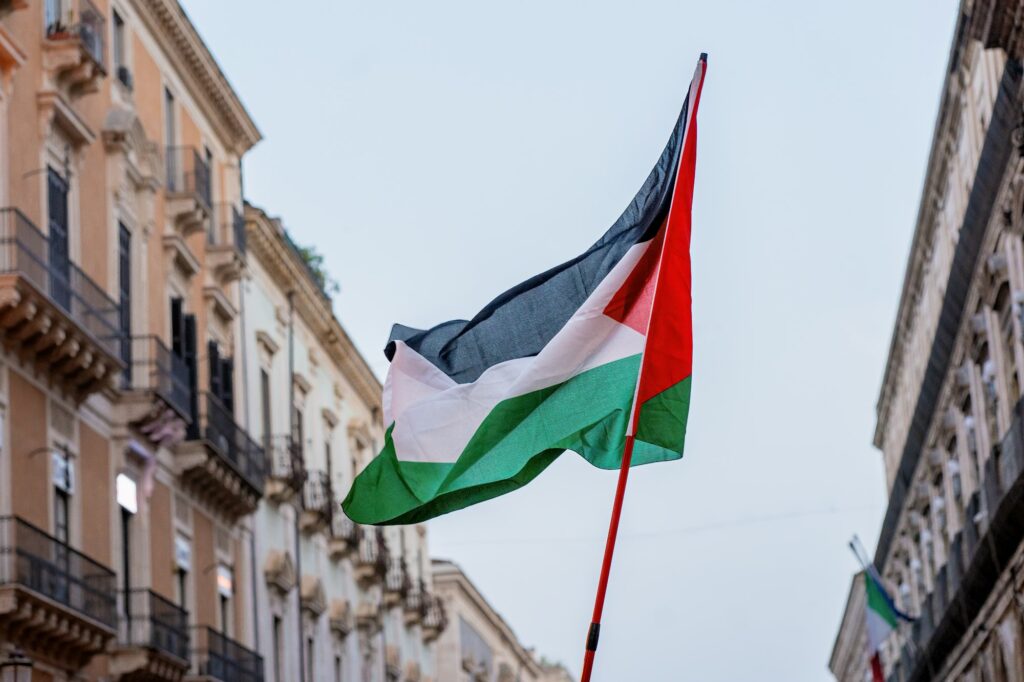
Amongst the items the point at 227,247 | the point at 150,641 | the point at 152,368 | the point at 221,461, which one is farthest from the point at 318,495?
the point at 150,641

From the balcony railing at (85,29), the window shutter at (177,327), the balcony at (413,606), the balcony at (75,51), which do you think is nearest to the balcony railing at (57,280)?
the balcony at (75,51)

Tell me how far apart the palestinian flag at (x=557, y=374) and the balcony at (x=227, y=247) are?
801 inches

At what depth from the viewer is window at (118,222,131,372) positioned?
27.2m

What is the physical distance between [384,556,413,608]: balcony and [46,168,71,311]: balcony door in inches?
883

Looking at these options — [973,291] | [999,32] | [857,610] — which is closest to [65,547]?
[999,32]

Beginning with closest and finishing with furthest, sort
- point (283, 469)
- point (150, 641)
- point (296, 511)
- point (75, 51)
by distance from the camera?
point (75, 51) → point (150, 641) → point (283, 469) → point (296, 511)

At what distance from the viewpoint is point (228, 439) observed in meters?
32.3

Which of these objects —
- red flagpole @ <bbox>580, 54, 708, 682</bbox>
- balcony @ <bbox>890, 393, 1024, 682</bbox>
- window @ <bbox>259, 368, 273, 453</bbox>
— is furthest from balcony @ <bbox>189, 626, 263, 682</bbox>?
red flagpole @ <bbox>580, 54, 708, 682</bbox>

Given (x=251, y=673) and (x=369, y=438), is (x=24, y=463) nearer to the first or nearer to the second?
(x=251, y=673)

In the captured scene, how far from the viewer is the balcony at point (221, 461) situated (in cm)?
3006

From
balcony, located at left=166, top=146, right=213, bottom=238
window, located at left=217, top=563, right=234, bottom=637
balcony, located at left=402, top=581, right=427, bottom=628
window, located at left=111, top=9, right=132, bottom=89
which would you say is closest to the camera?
window, located at left=111, top=9, right=132, bottom=89

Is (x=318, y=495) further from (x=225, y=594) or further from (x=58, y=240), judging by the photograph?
(x=58, y=240)

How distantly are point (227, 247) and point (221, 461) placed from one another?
4108 millimetres

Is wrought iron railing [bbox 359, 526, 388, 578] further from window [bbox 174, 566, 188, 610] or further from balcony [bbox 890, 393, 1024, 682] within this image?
window [bbox 174, 566, 188, 610]
